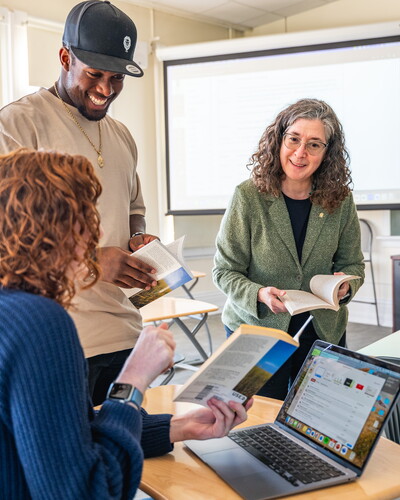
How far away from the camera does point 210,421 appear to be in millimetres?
1277

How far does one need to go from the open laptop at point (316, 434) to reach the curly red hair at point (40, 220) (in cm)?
49

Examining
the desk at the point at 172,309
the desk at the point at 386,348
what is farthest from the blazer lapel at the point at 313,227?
the desk at the point at 172,309

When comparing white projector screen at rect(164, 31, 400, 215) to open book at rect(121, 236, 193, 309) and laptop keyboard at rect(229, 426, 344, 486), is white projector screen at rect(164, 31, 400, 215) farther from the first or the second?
laptop keyboard at rect(229, 426, 344, 486)

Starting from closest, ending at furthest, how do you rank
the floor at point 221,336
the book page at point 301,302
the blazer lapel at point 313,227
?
the book page at point 301,302, the blazer lapel at point 313,227, the floor at point 221,336

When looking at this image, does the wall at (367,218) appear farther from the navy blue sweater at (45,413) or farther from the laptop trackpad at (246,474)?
the navy blue sweater at (45,413)

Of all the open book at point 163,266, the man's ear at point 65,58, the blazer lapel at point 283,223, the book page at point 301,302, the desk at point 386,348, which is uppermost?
the man's ear at point 65,58

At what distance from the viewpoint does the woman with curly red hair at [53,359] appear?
872 millimetres

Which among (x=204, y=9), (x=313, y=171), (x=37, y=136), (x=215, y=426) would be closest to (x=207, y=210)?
(x=204, y=9)

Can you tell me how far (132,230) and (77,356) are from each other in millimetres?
997

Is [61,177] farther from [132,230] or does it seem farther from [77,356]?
[132,230]

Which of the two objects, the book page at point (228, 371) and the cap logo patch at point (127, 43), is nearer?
the book page at point (228, 371)

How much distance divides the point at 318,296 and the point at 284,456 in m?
0.78

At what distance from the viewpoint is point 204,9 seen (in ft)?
19.5

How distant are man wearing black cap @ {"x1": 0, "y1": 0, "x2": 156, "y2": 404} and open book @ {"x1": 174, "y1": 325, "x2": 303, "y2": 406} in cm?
51
